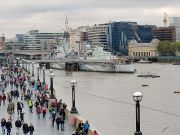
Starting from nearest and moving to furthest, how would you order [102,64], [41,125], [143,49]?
[41,125]
[102,64]
[143,49]

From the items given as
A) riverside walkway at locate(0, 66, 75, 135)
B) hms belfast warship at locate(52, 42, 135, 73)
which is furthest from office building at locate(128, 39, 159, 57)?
riverside walkway at locate(0, 66, 75, 135)

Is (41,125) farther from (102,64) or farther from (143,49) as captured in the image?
(143,49)

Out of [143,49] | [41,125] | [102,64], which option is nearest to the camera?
[41,125]

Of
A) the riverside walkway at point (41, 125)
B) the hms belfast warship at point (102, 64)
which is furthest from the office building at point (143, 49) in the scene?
the riverside walkway at point (41, 125)

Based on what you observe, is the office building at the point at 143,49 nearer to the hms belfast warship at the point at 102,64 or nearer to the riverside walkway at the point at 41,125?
the hms belfast warship at the point at 102,64

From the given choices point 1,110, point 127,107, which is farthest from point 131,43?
point 1,110

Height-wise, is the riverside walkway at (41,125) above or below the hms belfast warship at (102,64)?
above

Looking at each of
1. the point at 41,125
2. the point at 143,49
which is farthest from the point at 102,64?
the point at 41,125

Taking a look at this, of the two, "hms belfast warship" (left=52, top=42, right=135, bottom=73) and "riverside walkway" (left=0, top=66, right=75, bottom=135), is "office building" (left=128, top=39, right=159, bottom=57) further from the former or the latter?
"riverside walkway" (left=0, top=66, right=75, bottom=135)

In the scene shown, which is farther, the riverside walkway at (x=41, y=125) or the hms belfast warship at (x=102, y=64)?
the hms belfast warship at (x=102, y=64)

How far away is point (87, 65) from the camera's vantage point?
11325cm

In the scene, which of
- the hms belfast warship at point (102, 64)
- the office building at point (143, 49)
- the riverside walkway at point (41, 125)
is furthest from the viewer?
the office building at point (143, 49)

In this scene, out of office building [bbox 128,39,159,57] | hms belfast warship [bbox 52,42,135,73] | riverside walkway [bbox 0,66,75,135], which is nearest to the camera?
riverside walkway [bbox 0,66,75,135]

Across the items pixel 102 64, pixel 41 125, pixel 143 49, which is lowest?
pixel 143 49
